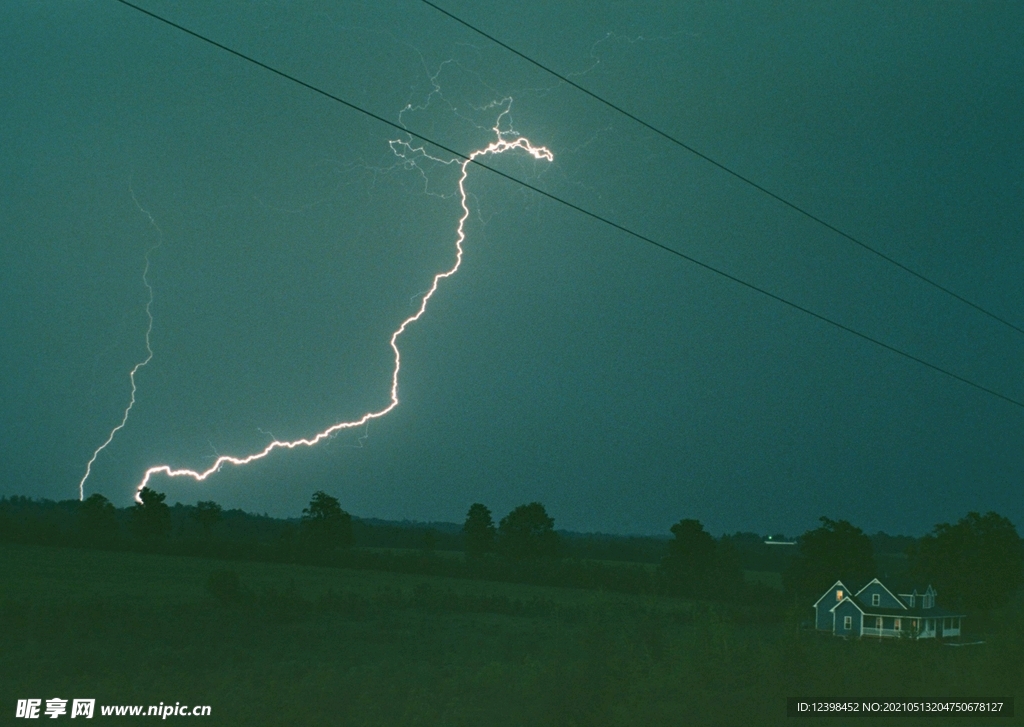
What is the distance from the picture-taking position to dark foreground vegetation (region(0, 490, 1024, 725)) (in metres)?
9.02

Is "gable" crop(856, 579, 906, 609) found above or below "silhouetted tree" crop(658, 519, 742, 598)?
below

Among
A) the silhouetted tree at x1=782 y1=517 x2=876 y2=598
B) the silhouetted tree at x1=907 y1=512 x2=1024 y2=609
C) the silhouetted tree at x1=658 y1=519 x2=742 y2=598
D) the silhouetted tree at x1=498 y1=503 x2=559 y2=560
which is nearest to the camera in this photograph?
the silhouetted tree at x1=907 y1=512 x2=1024 y2=609

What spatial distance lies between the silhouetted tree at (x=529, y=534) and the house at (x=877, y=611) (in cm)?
2938

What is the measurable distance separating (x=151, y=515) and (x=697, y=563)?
39884mm

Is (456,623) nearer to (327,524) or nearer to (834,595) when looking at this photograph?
(834,595)

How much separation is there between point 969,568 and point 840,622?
1477 centimetres

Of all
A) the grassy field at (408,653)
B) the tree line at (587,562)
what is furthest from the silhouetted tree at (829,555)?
the grassy field at (408,653)

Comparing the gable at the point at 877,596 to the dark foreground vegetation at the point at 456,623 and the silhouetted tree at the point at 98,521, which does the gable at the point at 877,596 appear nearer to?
the dark foreground vegetation at the point at 456,623

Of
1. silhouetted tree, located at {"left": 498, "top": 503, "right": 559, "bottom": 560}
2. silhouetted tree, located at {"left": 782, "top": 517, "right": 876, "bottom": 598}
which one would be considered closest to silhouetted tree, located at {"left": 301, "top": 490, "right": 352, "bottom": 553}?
silhouetted tree, located at {"left": 498, "top": 503, "right": 559, "bottom": 560}

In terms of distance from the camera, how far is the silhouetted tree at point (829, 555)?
187 feet

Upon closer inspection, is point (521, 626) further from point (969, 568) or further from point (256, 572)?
point (969, 568)

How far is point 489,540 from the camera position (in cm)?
7712

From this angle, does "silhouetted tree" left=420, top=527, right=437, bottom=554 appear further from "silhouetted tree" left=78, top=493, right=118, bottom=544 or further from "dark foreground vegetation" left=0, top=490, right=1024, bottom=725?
"silhouetted tree" left=78, top=493, right=118, bottom=544

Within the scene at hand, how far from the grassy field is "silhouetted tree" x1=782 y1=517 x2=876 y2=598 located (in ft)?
52.5
